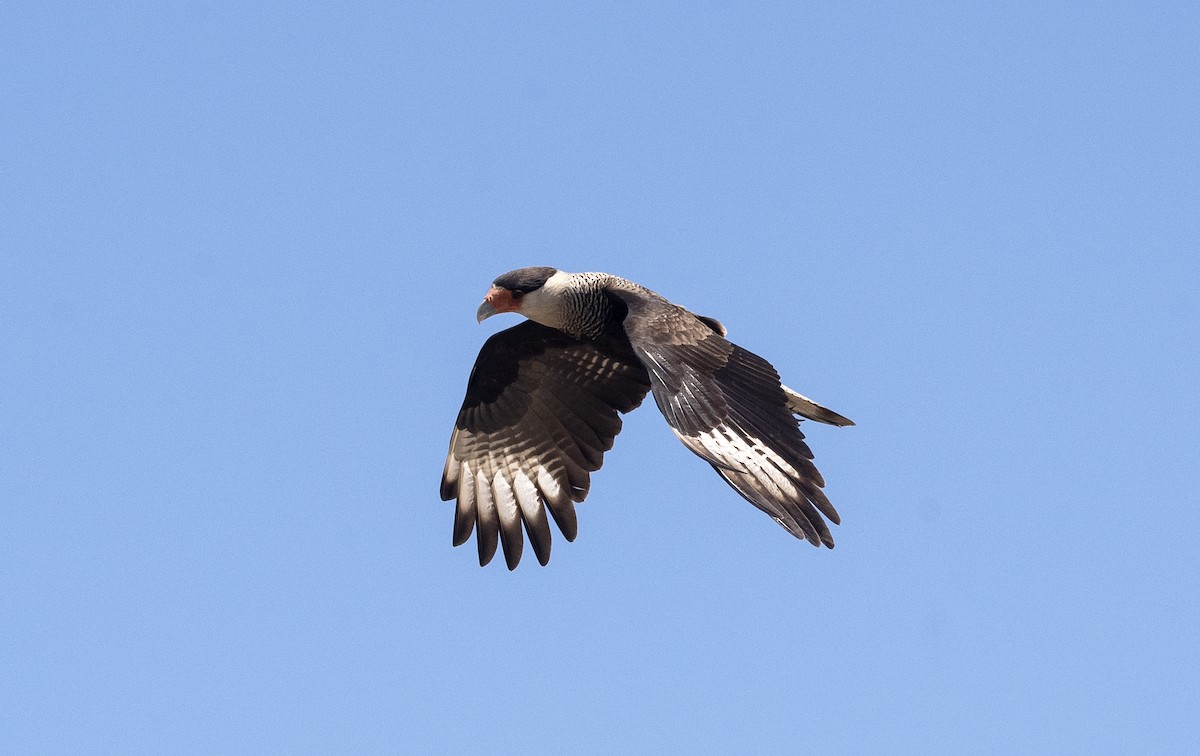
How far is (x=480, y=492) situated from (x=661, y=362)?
2630mm

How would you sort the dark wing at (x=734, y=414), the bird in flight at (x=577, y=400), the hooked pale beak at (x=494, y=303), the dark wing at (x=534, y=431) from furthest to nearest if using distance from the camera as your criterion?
1. the dark wing at (x=534, y=431)
2. the hooked pale beak at (x=494, y=303)
3. the bird in flight at (x=577, y=400)
4. the dark wing at (x=734, y=414)

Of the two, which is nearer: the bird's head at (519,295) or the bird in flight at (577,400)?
the bird in flight at (577,400)

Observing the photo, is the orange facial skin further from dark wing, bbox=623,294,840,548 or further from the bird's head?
dark wing, bbox=623,294,840,548

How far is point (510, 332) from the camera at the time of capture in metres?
11.8

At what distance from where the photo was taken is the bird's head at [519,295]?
11039 mm

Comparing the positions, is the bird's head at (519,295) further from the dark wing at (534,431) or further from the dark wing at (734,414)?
the dark wing at (734,414)

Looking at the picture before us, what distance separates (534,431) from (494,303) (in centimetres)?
126

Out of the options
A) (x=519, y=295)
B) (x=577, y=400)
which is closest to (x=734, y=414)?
(x=519, y=295)

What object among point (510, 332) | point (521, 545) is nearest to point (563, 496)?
point (521, 545)

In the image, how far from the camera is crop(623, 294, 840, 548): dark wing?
8.88 meters

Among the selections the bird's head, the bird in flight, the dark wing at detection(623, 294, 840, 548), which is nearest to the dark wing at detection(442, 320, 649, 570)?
the bird in flight

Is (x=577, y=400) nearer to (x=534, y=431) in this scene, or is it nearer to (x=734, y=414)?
(x=534, y=431)

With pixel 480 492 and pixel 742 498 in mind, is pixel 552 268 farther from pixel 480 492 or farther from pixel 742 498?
pixel 742 498

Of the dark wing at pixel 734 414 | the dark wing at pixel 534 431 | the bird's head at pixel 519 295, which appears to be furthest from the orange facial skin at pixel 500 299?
the dark wing at pixel 734 414
